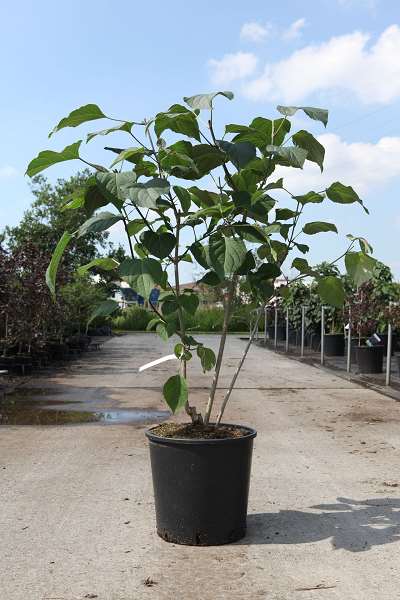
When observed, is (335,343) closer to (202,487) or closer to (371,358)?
(371,358)

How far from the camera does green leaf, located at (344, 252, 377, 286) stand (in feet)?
12.0

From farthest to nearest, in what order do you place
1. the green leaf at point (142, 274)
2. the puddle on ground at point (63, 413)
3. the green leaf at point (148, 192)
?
the puddle on ground at point (63, 413)
the green leaf at point (142, 274)
the green leaf at point (148, 192)

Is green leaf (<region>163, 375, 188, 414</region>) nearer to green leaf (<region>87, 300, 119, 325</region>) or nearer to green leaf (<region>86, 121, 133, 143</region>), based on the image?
green leaf (<region>87, 300, 119, 325</region>)

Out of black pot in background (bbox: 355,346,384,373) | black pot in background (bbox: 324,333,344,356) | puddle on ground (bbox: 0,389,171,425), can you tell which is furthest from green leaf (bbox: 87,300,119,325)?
black pot in background (bbox: 324,333,344,356)

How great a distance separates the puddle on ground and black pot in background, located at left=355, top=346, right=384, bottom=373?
641cm

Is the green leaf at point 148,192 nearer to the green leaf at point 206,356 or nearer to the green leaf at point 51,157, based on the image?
the green leaf at point 51,157

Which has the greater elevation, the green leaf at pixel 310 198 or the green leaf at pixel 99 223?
the green leaf at pixel 310 198

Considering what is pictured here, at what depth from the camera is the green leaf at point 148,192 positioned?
321 cm

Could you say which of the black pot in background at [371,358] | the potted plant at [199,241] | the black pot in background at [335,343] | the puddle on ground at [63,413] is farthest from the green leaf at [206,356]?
the black pot in background at [335,343]

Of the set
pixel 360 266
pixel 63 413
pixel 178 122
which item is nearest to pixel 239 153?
pixel 178 122

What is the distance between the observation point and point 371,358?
13977 mm

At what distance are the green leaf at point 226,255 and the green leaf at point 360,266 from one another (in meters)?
0.63

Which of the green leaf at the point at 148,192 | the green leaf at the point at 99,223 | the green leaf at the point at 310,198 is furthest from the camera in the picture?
the green leaf at the point at 310,198

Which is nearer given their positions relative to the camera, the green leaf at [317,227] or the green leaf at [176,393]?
the green leaf at [176,393]
